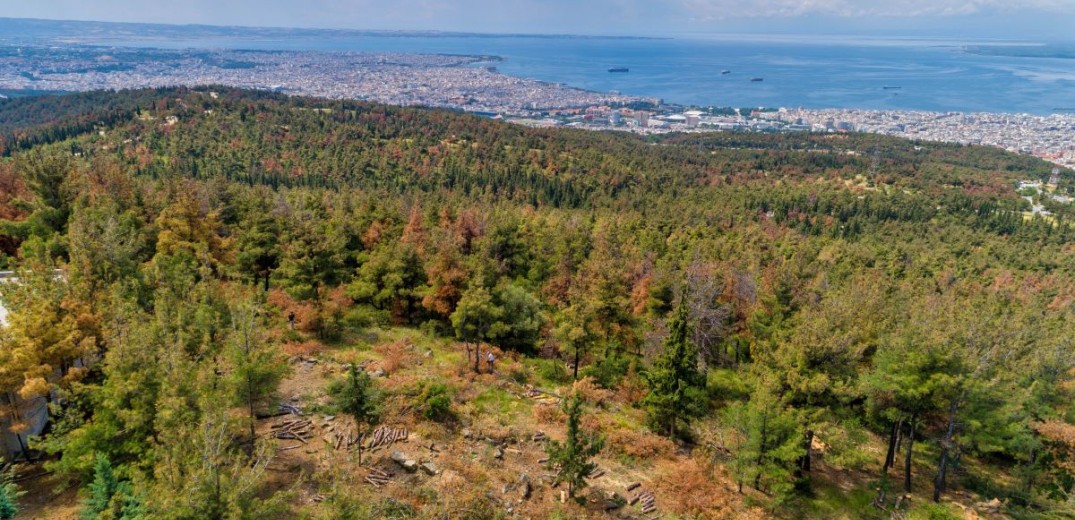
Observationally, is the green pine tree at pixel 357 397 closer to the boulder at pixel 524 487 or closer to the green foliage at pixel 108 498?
the boulder at pixel 524 487

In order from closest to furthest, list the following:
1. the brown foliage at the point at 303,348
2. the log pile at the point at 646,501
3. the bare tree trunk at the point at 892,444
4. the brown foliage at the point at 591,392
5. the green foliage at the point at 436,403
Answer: the log pile at the point at 646,501 < the green foliage at the point at 436,403 < the bare tree trunk at the point at 892,444 < the brown foliage at the point at 591,392 < the brown foliage at the point at 303,348

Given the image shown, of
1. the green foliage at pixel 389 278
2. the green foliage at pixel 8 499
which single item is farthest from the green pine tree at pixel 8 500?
the green foliage at pixel 389 278

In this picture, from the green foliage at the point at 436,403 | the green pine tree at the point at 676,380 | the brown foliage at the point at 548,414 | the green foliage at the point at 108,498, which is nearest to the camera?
the green foliage at the point at 108,498

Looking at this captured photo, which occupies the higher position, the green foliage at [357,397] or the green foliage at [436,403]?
the green foliage at [357,397]

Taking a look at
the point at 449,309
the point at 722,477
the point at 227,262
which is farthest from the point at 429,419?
the point at 227,262

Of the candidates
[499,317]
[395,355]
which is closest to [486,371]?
[499,317]

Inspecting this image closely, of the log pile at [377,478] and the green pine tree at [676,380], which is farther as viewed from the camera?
the green pine tree at [676,380]

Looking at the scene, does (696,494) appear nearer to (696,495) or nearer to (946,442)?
(696,495)
